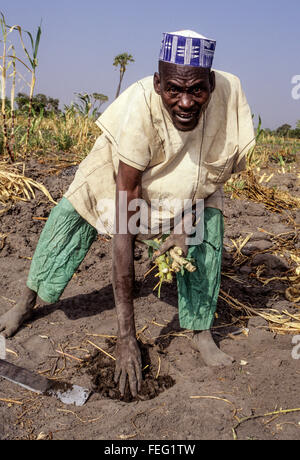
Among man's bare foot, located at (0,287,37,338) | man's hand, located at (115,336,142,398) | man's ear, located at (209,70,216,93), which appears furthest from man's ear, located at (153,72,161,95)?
man's bare foot, located at (0,287,37,338)

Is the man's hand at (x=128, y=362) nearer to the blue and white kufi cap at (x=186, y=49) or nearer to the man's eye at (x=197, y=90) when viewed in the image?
the man's eye at (x=197, y=90)

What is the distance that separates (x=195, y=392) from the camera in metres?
2.07

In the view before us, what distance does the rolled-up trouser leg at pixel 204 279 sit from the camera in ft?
7.70

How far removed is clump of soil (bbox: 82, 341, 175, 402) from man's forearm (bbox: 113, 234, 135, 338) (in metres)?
0.26

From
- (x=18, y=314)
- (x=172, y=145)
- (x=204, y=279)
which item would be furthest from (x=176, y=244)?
(x=18, y=314)

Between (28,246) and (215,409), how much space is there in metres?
2.20

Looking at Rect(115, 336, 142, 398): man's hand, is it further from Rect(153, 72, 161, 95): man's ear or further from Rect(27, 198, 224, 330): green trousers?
Rect(153, 72, 161, 95): man's ear

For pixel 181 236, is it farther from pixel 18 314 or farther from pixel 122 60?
pixel 122 60

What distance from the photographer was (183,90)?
1909 millimetres

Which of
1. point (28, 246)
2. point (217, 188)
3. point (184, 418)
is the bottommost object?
point (28, 246)

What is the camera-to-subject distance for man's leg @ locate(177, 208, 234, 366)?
235 cm

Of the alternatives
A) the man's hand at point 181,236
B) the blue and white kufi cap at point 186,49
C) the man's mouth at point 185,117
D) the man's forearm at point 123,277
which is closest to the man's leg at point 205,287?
the man's hand at point 181,236

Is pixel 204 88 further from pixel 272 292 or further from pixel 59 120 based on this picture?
pixel 59 120
